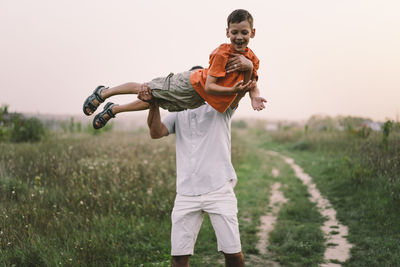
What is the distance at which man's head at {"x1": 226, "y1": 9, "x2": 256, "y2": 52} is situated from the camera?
328 cm

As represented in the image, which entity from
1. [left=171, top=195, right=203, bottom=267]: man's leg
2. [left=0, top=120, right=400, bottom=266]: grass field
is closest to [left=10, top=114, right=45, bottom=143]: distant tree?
[left=0, top=120, right=400, bottom=266]: grass field

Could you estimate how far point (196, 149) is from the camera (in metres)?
3.09

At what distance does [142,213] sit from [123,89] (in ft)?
9.22

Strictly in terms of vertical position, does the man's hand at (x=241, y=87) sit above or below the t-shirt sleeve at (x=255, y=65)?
below

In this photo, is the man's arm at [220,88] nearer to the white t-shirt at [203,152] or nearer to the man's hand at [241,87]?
the man's hand at [241,87]

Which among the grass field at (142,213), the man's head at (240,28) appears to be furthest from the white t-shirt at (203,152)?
the grass field at (142,213)

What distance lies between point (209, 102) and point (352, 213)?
495 centimetres

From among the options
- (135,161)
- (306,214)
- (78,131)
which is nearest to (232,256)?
(306,214)

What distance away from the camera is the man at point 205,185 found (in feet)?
9.58

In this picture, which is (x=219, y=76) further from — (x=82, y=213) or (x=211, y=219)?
(x=82, y=213)

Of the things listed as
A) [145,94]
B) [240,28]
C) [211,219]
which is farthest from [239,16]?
[211,219]

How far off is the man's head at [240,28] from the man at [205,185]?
10.3 inches

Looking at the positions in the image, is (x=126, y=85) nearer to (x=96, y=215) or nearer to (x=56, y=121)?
(x=96, y=215)

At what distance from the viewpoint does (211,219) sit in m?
2.99
